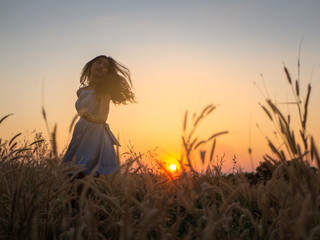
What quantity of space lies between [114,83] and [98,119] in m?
0.77

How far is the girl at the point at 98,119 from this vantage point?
13.8ft

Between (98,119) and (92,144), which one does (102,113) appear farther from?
(92,144)

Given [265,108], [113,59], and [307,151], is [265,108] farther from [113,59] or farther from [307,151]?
[113,59]

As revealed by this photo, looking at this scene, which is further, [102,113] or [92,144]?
[102,113]

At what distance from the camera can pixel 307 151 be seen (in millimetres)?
1303

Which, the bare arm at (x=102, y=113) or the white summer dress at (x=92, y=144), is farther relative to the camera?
the bare arm at (x=102, y=113)

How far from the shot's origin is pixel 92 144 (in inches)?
166

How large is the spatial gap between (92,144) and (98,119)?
368 millimetres

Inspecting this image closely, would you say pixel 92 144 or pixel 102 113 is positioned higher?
pixel 102 113

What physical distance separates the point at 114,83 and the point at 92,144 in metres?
1.12

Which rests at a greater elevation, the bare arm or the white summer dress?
the bare arm

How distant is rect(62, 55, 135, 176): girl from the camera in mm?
4211

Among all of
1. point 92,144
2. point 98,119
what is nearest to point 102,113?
point 98,119

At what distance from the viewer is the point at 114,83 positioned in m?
4.84
